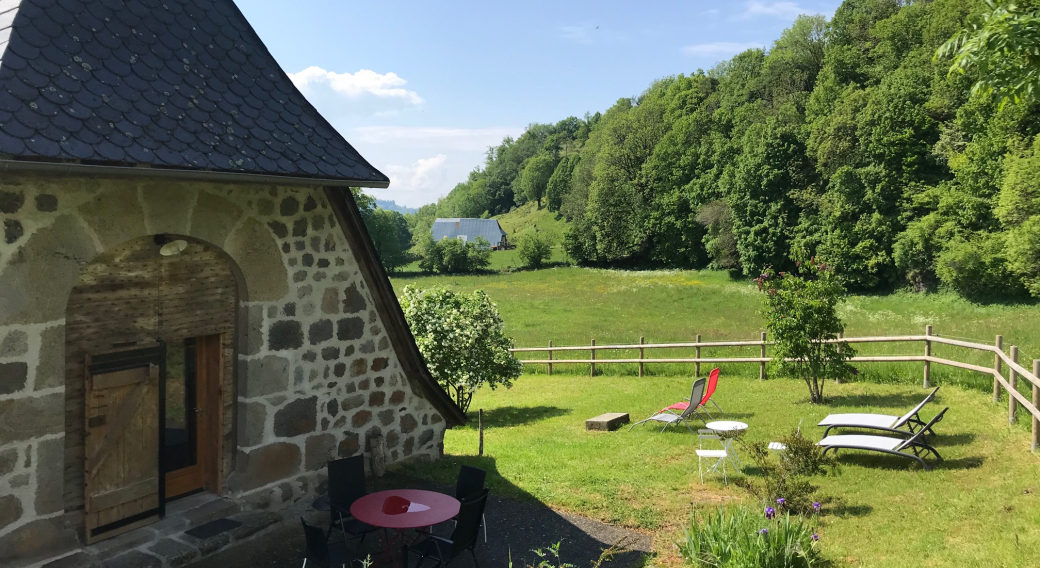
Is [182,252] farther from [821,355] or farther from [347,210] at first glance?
[821,355]

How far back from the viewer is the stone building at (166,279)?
467cm

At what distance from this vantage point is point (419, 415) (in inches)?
314

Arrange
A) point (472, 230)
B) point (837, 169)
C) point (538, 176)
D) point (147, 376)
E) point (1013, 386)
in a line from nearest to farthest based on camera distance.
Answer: point (147, 376), point (1013, 386), point (837, 169), point (472, 230), point (538, 176)

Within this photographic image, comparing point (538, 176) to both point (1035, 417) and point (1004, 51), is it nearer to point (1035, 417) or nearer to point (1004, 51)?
point (1035, 417)

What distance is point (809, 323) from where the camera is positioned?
1180 cm

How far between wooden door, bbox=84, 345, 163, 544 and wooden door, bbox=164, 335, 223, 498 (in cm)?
32

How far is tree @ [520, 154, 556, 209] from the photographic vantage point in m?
96.5

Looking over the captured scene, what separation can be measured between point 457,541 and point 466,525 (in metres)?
0.13

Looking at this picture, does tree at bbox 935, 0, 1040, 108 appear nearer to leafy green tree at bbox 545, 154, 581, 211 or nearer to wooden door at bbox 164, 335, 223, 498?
wooden door at bbox 164, 335, 223, 498

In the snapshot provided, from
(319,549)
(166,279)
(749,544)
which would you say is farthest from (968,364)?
(166,279)

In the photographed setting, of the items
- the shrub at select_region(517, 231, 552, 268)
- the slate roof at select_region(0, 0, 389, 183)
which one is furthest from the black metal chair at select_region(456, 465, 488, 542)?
the shrub at select_region(517, 231, 552, 268)

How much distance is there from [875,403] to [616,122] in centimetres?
5459

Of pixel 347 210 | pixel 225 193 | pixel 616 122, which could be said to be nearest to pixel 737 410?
pixel 347 210

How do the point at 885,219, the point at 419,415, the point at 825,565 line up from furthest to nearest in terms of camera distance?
the point at 885,219 → the point at 419,415 → the point at 825,565
